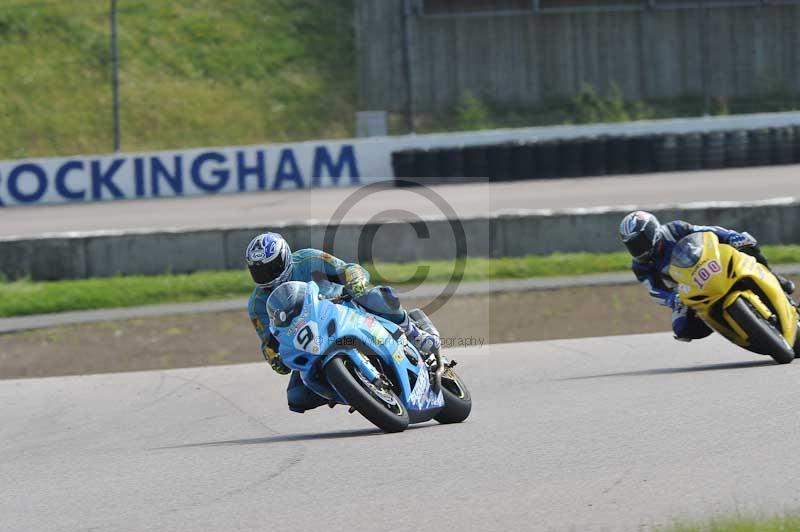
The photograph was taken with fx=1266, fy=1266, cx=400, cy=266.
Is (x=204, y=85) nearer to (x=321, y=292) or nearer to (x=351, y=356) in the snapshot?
(x=321, y=292)

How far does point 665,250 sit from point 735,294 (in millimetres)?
691

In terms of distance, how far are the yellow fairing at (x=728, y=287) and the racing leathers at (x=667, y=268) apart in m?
0.13

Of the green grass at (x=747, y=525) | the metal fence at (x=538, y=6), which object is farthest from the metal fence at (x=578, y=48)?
the green grass at (x=747, y=525)

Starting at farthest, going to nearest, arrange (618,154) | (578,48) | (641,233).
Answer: (578,48) → (618,154) → (641,233)

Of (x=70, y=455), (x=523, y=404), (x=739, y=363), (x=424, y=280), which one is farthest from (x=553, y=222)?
(x=70, y=455)

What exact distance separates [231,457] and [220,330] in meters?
8.08

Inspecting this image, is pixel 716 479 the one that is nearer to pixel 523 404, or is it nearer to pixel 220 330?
pixel 523 404

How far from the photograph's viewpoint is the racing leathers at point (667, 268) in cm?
941

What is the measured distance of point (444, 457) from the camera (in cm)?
660

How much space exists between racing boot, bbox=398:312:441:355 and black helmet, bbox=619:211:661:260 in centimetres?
222

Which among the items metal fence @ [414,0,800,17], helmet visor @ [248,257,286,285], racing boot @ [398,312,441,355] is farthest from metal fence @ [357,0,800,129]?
helmet visor @ [248,257,286,285]

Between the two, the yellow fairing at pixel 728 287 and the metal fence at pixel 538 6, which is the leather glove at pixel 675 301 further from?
the metal fence at pixel 538 6

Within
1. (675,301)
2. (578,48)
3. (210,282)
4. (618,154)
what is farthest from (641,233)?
(578,48)

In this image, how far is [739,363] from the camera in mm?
9727
